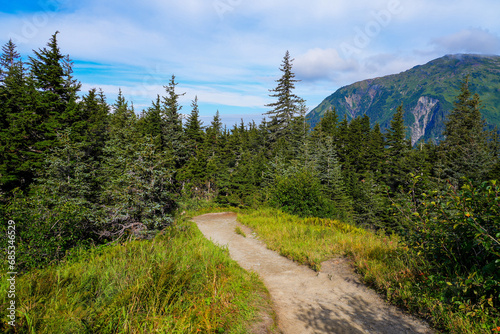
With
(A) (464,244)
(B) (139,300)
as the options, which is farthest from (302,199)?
(B) (139,300)

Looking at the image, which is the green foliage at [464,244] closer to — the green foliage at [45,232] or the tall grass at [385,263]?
the tall grass at [385,263]

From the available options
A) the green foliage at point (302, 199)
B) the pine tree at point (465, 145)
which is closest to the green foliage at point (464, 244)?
the green foliage at point (302, 199)

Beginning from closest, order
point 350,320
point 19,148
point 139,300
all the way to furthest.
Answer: point 139,300
point 350,320
point 19,148

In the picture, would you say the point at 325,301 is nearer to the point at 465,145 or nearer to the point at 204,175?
the point at 204,175

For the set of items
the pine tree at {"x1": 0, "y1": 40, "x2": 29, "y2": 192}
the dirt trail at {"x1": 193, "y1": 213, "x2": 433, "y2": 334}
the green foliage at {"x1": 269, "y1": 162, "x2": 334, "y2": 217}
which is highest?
the pine tree at {"x1": 0, "y1": 40, "x2": 29, "y2": 192}

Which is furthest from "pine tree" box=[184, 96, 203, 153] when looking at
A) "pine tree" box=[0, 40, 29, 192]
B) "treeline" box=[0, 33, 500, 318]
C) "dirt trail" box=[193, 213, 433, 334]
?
"dirt trail" box=[193, 213, 433, 334]

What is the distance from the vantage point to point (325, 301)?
15.0 ft

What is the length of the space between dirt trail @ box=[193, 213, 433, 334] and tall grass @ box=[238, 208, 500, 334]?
0.76 feet

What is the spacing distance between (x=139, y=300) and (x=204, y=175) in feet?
105

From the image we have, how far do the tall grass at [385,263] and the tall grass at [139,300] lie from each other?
243cm

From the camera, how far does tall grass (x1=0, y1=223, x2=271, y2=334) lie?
2.87m

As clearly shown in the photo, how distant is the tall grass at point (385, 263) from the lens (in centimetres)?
342

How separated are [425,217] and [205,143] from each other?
1563 inches

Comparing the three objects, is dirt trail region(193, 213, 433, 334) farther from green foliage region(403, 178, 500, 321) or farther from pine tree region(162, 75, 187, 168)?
pine tree region(162, 75, 187, 168)
